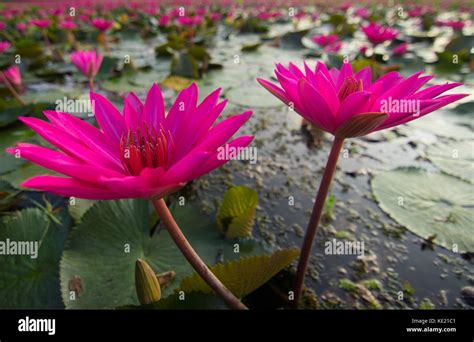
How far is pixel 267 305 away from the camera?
86 cm

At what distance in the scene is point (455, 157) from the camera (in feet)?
4.90

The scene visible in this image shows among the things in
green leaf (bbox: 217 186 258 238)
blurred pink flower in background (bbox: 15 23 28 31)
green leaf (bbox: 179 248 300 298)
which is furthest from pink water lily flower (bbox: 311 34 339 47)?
blurred pink flower in background (bbox: 15 23 28 31)

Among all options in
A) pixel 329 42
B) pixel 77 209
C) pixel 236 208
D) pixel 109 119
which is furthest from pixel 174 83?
pixel 329 42

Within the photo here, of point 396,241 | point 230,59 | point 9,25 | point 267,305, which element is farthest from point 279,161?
point 9,25

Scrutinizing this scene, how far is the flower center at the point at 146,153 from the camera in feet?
1.86

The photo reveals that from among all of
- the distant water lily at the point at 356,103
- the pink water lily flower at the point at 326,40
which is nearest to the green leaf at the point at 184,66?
the pink water lily flower at the point at 326,40

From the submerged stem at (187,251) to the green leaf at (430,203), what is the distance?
812mm

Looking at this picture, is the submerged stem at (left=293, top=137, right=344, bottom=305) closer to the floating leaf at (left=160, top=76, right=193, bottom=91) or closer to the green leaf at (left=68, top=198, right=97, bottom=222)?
the green leaf at (left=68, top=198, right=97, bottom=222)

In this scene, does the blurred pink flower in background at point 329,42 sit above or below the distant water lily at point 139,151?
above

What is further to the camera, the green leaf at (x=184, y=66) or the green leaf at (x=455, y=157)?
the green leaf at (x=184, y=66)

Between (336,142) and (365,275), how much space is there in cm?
56

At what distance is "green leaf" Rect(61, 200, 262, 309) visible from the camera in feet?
2.60

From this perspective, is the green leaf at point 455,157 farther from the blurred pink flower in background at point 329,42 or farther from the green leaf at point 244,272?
the blurred pink flower in background at point 329,42

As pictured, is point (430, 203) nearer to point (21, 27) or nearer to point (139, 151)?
point (139, 151)
